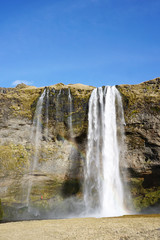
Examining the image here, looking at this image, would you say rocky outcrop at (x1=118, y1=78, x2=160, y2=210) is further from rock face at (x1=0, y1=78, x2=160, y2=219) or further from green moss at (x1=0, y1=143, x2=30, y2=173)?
green moss at (x1=0, y1=143, x2=30, y2=173)

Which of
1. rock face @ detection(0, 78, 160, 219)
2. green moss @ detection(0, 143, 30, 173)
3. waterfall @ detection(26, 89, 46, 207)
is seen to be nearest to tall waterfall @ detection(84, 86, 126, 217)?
rock face @ detection(0, 78, 160, 219)

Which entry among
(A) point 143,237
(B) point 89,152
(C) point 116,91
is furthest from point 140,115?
(A) point 143,237

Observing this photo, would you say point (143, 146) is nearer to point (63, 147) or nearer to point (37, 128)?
point (63, 147)

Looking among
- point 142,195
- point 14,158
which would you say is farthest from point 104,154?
point 14,158

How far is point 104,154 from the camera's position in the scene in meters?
26.7

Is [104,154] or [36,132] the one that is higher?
[36,132]

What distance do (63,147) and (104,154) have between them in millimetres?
5270

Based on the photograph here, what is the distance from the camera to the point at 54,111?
29.9 meters

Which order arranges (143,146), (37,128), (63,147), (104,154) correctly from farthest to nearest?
(37,128) → (63,147) → (104,154) → (143,146)

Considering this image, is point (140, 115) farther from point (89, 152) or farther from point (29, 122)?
point (29, 122)

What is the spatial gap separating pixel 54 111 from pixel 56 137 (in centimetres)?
339

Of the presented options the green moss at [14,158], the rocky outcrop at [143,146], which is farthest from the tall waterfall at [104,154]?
the green moss at [14,158]

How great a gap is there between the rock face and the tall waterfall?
35.0 inches

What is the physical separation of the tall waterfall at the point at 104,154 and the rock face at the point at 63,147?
889 millimetres
